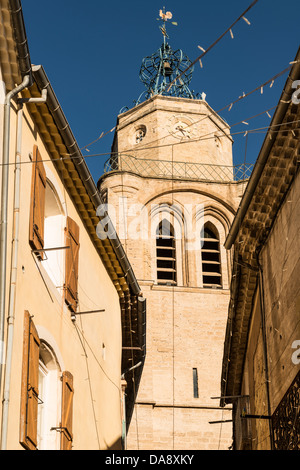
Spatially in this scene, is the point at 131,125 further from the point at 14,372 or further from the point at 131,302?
the point at 14,372

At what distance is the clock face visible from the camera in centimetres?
3948

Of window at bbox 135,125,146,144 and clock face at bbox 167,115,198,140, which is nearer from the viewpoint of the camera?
clock face at bbox 167,115,198,140

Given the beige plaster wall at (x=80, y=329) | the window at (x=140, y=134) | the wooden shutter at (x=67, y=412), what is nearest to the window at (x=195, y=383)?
the window at (x=140, y=134)

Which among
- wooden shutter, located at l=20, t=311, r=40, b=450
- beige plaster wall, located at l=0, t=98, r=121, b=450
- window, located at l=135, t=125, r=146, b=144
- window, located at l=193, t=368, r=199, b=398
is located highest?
window, located at l=135, t=125, r=146, b=144

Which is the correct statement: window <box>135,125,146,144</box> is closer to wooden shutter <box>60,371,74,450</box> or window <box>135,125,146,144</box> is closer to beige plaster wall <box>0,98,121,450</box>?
beige plaster wall <box>0,98,121,450</box>

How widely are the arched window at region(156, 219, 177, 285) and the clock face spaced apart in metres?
4.50

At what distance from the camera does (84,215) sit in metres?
15.3

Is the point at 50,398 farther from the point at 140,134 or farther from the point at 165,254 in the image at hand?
the point at 140,134

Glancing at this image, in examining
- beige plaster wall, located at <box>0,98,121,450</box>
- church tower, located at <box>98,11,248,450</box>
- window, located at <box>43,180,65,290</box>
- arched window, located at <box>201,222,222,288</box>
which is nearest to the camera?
beige plaster wall, located at <box>0,98,121,450</box>

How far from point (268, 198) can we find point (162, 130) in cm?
2611

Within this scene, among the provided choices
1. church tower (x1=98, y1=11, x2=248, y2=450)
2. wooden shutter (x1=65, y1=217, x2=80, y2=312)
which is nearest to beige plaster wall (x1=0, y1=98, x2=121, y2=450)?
wooden shutter (x1=65, y1=217, x2=80, y2=312)

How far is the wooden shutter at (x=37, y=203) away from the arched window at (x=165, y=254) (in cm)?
2221

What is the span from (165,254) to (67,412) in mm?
23316
